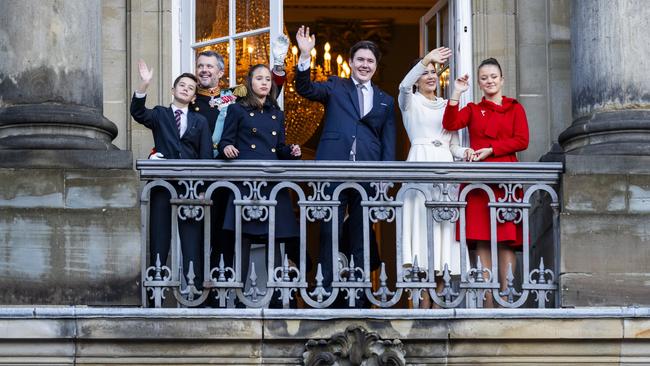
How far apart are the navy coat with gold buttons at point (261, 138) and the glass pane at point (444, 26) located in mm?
2259

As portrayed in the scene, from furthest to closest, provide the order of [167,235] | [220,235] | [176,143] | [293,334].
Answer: [176,143] → [220,235] → [167,235] → [293,334]

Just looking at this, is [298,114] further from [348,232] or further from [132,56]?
[348,232]

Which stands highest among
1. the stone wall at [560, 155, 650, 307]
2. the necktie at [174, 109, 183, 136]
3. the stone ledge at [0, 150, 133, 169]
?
the necktie at [174, 109, 183, 136]

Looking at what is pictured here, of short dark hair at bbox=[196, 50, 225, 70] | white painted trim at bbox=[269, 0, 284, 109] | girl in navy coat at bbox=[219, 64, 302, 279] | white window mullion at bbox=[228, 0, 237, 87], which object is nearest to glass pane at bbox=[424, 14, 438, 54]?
white painted trim at bbox=[269, 0, 284, 109]

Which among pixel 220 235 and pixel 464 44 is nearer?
pixel 220 235

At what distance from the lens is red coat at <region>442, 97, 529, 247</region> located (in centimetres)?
1325

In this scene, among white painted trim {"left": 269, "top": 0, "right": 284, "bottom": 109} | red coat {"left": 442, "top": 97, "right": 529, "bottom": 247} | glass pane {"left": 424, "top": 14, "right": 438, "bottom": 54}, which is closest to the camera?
red coat {"left": 442, "top": 97, "right": 529, "bottom": 247}

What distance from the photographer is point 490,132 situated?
1348cm

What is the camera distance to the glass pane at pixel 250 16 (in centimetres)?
1489

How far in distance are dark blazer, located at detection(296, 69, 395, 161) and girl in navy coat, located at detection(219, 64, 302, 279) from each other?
240mm

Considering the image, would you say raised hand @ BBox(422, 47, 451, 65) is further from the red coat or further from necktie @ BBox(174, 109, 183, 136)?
necktie @ BBox(174, 109, 183, 136)

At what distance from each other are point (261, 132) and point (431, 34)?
2.80 metres

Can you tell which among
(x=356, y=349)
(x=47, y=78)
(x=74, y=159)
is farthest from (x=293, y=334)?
(x=47, y=78)

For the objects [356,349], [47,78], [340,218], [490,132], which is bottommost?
[356,349]
